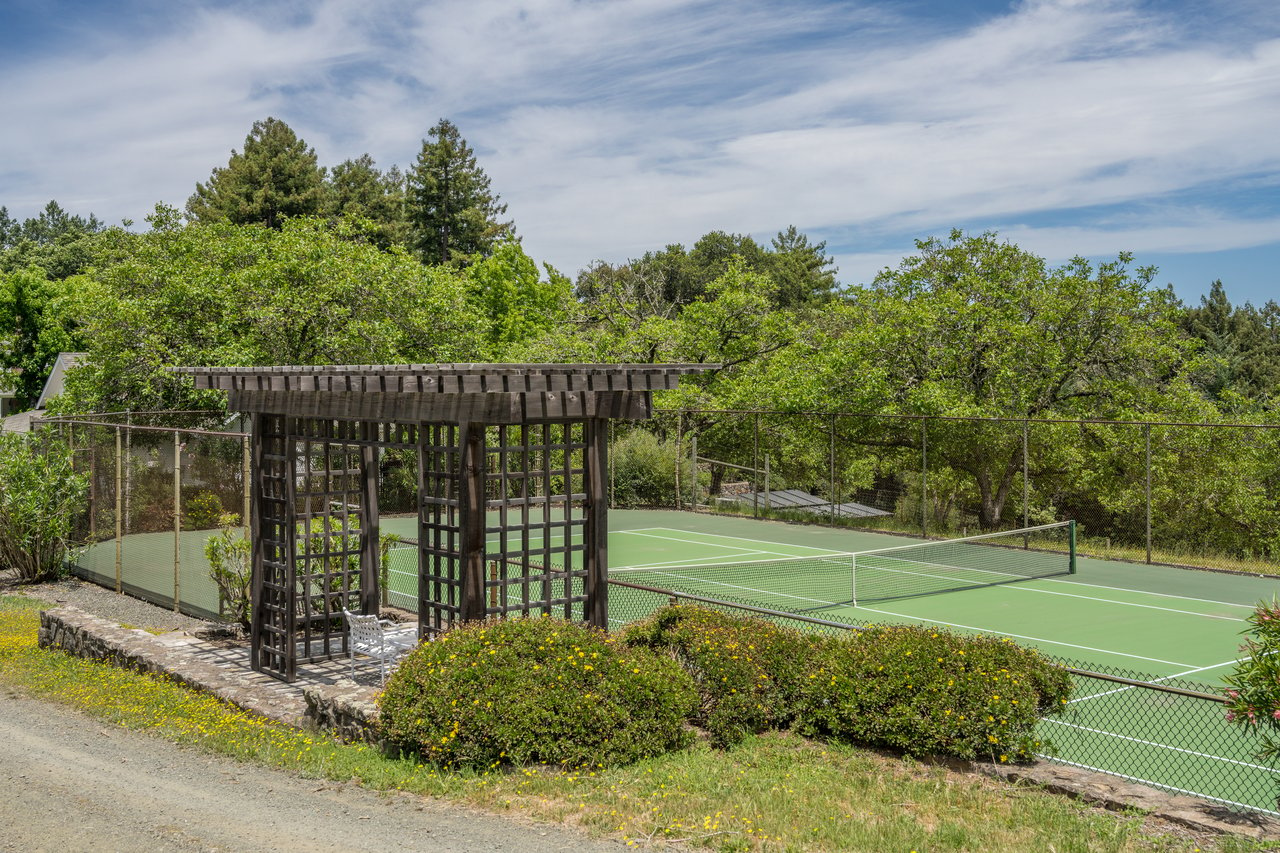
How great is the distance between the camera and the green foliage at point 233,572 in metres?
13.1

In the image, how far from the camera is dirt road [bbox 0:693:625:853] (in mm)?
6305

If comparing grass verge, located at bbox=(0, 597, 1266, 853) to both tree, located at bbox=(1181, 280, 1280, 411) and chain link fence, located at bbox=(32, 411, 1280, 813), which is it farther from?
tree, located at bbox=(1181, 280, 1280, 411)

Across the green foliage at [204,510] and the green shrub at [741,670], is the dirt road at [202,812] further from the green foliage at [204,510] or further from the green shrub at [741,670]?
the green foliage at [204,510]

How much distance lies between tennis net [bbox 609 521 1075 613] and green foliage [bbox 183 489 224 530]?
5.87m

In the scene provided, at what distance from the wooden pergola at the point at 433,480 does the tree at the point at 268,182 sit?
44.2 m

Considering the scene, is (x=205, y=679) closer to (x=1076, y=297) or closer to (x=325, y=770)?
(x=325, y=770)

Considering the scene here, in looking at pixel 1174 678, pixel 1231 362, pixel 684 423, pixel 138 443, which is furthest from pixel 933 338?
pixel 1231 362

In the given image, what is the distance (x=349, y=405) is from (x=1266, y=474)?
21.7m

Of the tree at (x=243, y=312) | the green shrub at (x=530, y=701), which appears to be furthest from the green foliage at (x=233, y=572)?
the tree at (x=243, y=312)

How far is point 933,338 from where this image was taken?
1114 inches

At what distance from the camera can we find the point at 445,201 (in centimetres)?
6169

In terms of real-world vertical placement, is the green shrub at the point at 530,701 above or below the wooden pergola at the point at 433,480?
below

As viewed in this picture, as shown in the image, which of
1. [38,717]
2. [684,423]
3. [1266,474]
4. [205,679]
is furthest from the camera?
[684,423]

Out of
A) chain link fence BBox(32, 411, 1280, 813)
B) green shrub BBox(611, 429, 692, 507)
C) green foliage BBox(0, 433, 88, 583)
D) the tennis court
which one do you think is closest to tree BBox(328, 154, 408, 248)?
chain link fence BBox(32, 411, 1280, 813)
